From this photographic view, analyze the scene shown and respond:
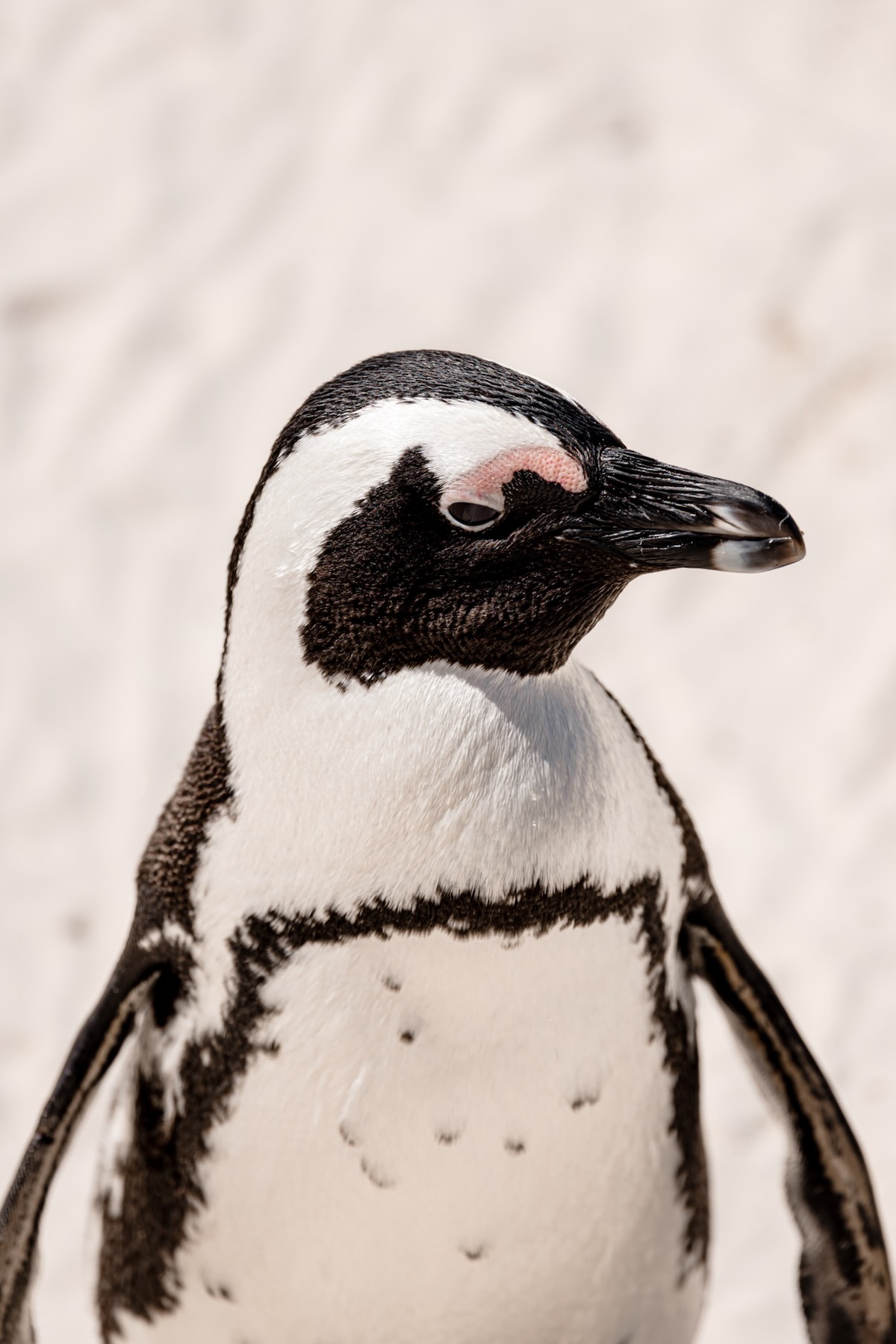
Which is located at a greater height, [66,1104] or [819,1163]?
[66,1104]

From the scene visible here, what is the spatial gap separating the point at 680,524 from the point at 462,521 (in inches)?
5.6

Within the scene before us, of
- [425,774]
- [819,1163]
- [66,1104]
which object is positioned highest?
[425,774]

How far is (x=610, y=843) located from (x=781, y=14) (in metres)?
2.84

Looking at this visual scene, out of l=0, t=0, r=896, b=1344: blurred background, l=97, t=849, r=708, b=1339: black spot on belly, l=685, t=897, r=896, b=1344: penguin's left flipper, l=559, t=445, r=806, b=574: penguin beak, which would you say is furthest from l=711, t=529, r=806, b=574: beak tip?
l=0, t=0, r=896, b=1344: blurred background

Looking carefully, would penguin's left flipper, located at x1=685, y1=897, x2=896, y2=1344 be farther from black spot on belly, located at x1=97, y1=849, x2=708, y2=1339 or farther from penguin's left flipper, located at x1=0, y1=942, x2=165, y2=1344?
penguin's left flipper, located at x1=0, y1=942, x2=165, y2=1344

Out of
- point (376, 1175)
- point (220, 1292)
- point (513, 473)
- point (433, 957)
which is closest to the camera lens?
point (513, 473)

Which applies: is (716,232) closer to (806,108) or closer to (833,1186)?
(806,108)

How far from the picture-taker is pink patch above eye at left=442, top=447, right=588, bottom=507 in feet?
3.45

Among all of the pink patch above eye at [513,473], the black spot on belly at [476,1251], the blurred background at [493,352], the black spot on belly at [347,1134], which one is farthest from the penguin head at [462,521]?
the blurred background at [493,352]

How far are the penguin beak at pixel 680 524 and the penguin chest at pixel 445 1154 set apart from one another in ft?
0.93

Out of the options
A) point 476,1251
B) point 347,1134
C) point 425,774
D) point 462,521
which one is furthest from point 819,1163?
point 462,521

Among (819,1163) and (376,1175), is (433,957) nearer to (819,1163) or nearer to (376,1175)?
(376,1175)

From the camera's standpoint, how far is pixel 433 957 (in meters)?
1.16

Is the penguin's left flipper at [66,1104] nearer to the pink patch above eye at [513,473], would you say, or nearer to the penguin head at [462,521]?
the penguin head at [462,521]
